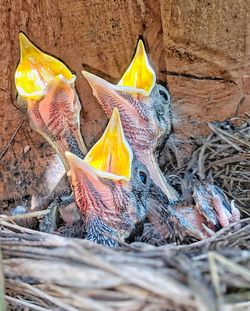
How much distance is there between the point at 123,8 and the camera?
162 cm

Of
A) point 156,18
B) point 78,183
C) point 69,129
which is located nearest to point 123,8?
point 156,18

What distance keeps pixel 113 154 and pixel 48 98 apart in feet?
0.60

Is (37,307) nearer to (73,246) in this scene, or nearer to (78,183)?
(73,246)

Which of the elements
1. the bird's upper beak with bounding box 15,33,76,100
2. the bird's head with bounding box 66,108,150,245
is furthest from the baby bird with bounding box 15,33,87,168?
the bird's head with bounding box 66,108,150,245

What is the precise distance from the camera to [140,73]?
1519 mm

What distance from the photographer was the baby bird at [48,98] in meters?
1.42

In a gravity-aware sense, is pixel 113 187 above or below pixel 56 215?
above

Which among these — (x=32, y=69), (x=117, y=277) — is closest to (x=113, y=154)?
(x=32, y=69)

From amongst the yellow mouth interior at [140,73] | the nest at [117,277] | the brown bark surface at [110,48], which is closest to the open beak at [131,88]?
the yellow mouth interior at [140,73]

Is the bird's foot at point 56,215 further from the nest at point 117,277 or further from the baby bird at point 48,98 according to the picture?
the nest at point 117,277

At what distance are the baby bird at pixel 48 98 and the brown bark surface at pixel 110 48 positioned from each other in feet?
0.46

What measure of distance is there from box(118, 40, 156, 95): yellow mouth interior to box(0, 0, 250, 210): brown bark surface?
0.44 ft

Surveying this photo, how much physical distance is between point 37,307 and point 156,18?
2.84ft

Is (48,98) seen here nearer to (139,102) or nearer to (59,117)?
(59,117)
